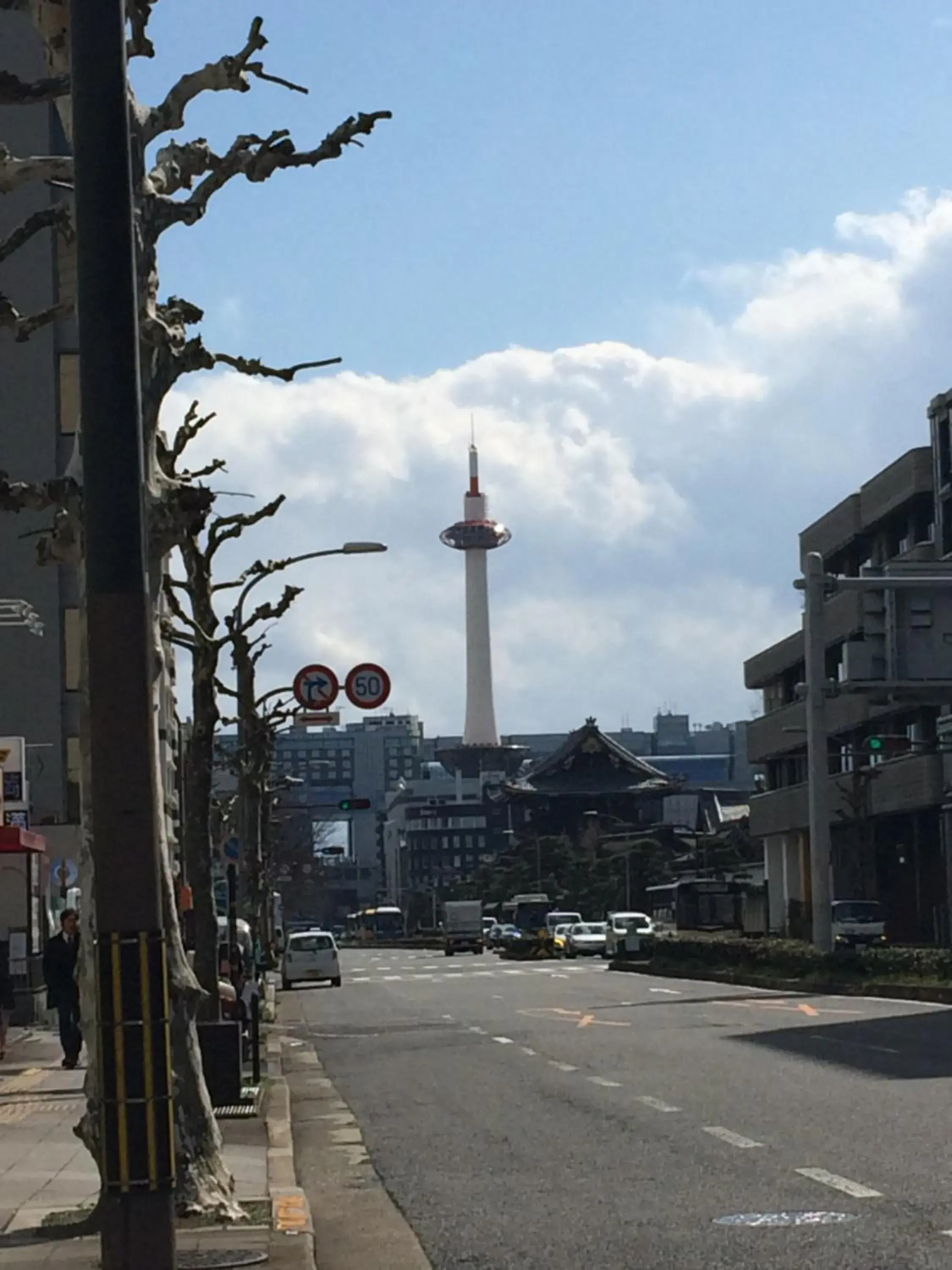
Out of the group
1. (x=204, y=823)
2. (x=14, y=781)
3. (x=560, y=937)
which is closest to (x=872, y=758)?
(x=560, y=937)

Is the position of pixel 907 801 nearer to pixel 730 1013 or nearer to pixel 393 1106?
pixel 730 1013

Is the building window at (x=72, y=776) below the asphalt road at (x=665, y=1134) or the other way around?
the other way around

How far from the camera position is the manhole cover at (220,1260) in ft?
31.6

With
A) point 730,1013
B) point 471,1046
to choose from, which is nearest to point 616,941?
point 730,1013

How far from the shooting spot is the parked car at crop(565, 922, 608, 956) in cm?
8369

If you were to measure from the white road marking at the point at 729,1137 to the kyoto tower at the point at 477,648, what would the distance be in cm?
17458

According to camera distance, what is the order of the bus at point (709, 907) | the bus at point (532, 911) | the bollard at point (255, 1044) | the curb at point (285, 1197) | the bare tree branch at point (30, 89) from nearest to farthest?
the curb at point (285, 1197) → the bare tree branch at point (30, 89) → the bollard at point (255, 1044) → the bus at point (709, 907) → the bus at point (532, 911)

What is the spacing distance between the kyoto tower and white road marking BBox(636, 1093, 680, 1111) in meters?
172

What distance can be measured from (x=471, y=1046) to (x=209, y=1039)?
33.7ft

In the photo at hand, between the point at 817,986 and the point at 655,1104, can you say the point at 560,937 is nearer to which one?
the point at 817,986

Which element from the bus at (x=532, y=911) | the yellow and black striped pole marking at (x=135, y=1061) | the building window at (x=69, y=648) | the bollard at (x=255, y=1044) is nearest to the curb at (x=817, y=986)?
the bollard at (x=255, y=1044)

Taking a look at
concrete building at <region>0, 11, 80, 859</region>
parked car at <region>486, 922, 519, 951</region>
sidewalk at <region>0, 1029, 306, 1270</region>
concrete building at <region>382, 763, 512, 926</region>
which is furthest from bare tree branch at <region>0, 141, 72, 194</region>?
concrete building at <region>382, 763, 512, 926</region>

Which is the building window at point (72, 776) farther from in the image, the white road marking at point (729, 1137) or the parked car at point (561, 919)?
the parked car at point (561, 919)

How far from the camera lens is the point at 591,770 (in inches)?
5418
